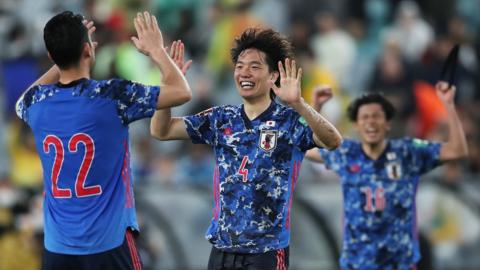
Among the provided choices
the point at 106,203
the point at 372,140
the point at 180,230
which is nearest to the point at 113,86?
the point at 106,203

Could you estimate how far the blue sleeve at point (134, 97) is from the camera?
866 cm

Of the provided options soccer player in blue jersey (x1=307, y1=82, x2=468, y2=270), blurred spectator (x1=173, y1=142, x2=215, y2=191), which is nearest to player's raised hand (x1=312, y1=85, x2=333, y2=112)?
soccer player in blue jersey (x1=307, y1=82, x2=468, y2=270)

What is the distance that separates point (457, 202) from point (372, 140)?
206 inches

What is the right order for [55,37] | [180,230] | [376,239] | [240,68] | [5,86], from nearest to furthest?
1. [55,37]
2. [240,68]
3. [376,239]
4. [180,230]
5. [5,86]

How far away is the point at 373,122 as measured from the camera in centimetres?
1123

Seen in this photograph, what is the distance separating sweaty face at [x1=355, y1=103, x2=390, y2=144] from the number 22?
322 cm

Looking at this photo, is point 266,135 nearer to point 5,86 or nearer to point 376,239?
point 376,239

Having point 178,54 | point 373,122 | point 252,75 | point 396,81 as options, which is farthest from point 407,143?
point 396,81

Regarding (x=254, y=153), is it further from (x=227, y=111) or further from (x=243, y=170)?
A: (x=227, y=111)

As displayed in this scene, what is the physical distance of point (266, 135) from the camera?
923 cm

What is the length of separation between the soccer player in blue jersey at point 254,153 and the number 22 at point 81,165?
30.3 inches

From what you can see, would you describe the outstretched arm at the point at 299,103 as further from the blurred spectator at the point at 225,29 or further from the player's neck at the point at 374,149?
the blurred spectator at the point at 225,29

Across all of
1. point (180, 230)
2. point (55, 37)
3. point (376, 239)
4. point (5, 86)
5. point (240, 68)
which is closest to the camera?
point (55, 37)

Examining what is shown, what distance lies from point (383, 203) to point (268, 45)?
2.34 m
